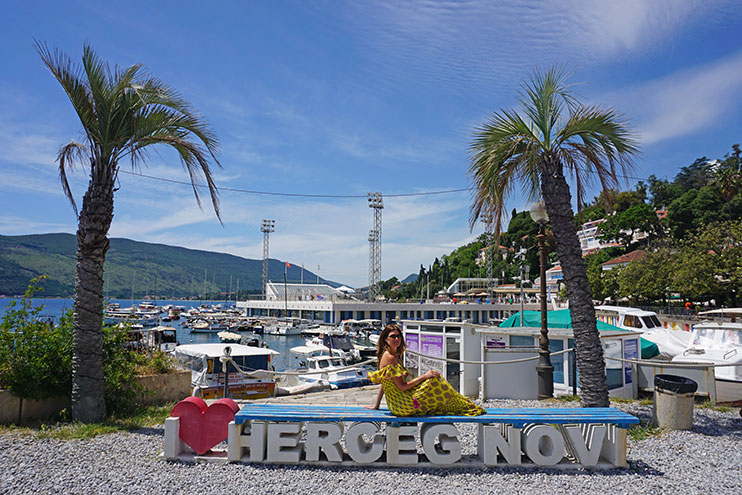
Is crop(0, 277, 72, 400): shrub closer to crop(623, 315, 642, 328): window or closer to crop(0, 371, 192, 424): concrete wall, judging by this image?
crop(0, 371, 192, 424): concrete wall

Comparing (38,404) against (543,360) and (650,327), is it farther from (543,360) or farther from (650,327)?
(650,327)

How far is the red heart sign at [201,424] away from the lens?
5488 mm

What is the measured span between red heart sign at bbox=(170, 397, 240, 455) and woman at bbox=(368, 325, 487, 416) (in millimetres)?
1827

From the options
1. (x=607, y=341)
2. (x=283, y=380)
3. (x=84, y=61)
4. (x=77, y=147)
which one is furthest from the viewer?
(x=283, y=380)

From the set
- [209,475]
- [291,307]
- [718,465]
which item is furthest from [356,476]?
[291,307]

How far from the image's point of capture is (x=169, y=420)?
537cm

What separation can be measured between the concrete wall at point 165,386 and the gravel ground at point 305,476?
235cm

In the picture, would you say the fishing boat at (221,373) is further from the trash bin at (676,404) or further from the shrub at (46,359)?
the trash bin at (676,404)

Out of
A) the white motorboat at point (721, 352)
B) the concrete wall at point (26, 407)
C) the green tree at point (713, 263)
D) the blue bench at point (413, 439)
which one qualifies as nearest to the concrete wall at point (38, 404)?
the concrete wall at point (26, 407)

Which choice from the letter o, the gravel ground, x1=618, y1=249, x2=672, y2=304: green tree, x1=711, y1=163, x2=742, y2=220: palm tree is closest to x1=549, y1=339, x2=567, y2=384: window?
the gravel ground

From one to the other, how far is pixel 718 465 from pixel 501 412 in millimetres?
2518

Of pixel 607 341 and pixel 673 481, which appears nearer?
pixel 673 481

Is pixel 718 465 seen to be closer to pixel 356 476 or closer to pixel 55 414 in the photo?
pixel 356 476

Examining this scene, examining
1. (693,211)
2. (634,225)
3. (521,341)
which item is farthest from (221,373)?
(634,225)
